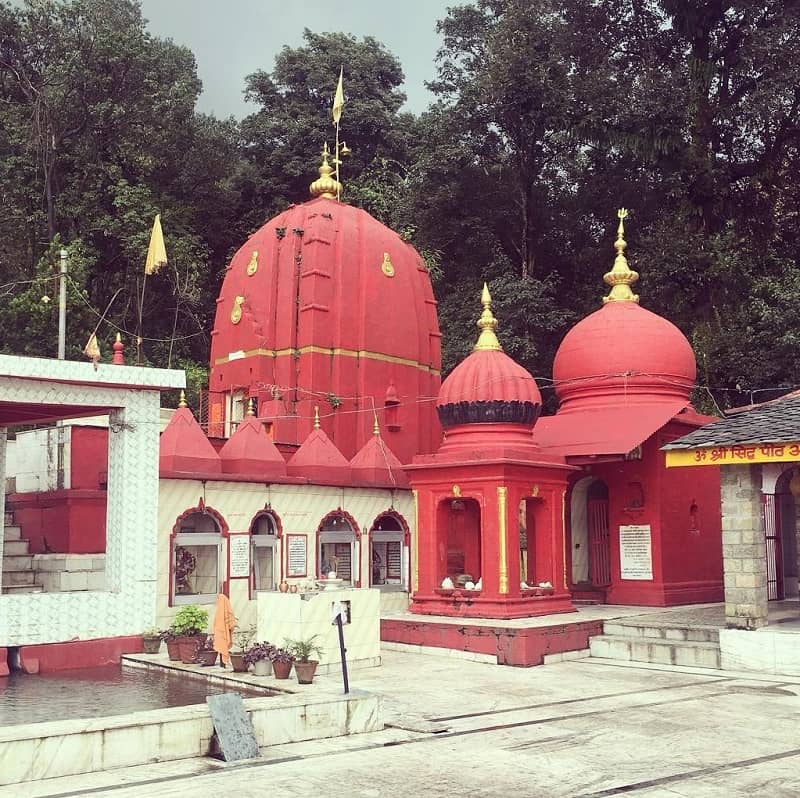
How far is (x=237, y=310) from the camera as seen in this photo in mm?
26422

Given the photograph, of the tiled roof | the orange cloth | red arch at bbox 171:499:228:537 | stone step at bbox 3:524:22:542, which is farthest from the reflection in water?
the tiled roof

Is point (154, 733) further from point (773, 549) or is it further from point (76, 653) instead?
point (773, 549)

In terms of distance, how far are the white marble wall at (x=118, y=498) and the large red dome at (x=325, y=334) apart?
9572mm

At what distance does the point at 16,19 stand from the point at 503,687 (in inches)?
1306

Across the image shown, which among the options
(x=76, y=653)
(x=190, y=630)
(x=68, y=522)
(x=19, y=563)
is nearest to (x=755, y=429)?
(x=190, y=630)

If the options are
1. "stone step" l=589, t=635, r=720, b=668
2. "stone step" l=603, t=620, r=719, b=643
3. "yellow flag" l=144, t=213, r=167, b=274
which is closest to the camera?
"stone step" l=589, t=635, r=720, b=668

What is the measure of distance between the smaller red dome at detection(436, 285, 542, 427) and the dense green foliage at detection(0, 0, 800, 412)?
1072 centimetres

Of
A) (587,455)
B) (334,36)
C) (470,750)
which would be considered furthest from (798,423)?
(334,36)

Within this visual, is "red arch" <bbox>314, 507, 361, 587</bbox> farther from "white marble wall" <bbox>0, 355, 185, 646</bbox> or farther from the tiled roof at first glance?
the tiled roof

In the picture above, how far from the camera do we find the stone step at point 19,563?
17.6 meters

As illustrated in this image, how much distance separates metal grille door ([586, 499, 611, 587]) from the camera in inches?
839

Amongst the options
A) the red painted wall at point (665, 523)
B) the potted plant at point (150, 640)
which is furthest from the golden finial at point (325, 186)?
the potted plant at point (150, 640)

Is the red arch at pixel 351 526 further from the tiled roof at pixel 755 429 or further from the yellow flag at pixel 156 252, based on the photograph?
the yellow flag at pixel 156 252

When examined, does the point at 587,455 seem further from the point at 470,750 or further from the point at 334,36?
the point at 334,36
